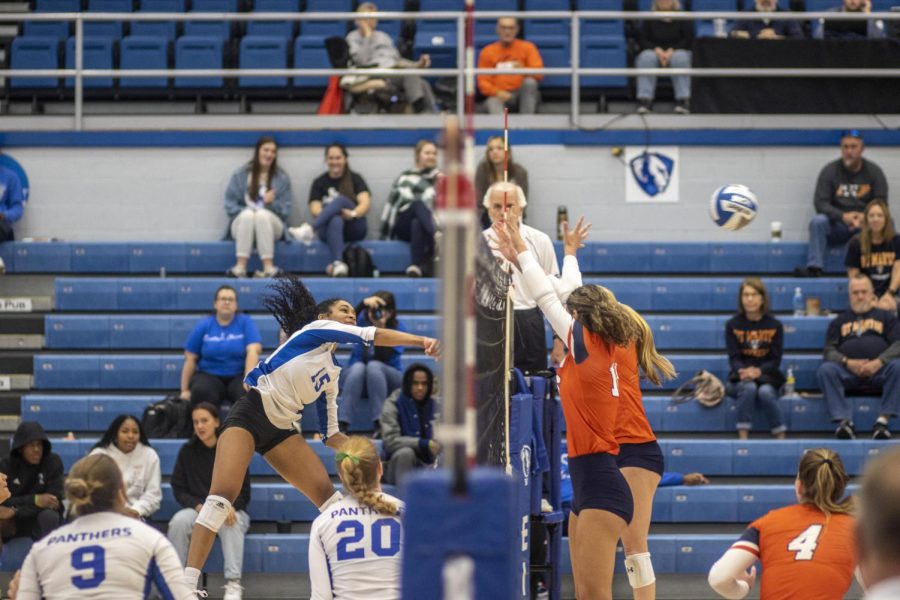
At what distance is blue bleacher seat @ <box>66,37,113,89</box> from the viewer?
15.2 meters

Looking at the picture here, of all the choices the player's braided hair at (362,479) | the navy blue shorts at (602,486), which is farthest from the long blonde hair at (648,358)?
the player's braided hair at (362,479)

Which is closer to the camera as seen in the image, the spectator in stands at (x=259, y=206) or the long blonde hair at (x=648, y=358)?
the long blonde hair at (x=648, y=358)

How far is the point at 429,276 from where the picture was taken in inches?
524

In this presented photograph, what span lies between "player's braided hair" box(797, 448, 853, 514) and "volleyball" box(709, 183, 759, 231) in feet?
18.4

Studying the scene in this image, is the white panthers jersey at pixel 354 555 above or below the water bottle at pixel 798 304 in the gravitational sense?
below

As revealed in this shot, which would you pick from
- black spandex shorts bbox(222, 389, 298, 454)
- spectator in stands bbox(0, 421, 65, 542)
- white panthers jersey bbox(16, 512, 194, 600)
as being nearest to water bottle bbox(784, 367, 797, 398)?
black spandex shorts bbox(222, 389, 298, 454)

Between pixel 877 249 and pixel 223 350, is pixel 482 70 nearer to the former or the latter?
pixel 223 350

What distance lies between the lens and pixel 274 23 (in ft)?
51.7

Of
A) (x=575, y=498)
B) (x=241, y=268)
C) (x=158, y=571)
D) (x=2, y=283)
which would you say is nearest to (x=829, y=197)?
(x=241, y=268)

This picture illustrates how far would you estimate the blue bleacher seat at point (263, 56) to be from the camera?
15.2 m

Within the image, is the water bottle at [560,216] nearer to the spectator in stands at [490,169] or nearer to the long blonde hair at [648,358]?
the spectator in stands at [490,169]

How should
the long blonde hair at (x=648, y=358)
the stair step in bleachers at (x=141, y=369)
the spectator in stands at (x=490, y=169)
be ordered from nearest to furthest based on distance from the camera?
the long blonde hair at (x=648, y=358) < the stair step in bleachers at (x=141, y=369) < the spectator in stands at (x=490, y=169)

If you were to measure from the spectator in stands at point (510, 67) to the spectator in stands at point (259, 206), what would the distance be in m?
2.51

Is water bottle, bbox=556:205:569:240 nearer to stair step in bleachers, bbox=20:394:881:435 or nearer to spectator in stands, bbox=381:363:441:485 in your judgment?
stair step in bleachers, bbox=20:394:881:435
